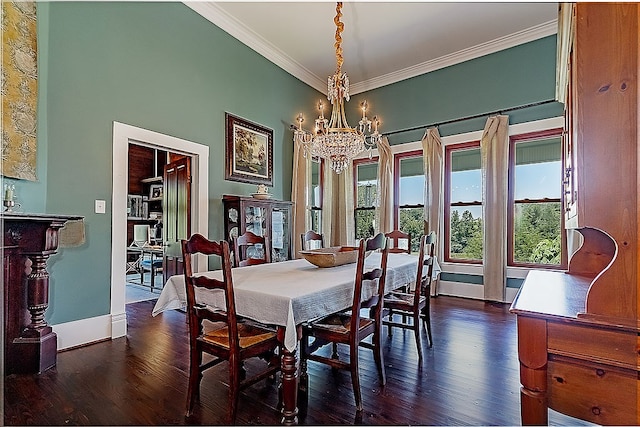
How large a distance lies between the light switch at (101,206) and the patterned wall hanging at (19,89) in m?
0.52

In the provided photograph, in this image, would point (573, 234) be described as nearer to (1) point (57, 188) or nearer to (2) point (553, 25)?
(2) point (553, 25)

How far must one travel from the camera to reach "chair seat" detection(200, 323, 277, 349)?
1.84 metres

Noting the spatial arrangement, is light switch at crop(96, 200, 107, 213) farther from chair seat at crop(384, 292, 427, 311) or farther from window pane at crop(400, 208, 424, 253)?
window pane at crop(400, 208, 424, 253)

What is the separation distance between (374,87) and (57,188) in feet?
16.1

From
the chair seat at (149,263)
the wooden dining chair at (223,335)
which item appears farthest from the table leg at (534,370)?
the chair seat at (149,263)

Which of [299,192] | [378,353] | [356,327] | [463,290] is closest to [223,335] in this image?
[356,327]

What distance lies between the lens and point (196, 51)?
12.9 ft

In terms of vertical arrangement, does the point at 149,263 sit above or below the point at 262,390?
above

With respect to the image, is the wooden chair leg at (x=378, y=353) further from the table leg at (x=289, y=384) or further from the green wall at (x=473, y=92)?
the green wall at (x=473, y=92)

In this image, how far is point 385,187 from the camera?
18.3 feet

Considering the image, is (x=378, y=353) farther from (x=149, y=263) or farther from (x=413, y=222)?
(x=149, y=263)

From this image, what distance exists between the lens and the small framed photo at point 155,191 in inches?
314

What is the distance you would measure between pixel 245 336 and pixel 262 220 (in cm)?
264

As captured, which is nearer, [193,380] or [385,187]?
[193,380]
